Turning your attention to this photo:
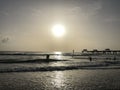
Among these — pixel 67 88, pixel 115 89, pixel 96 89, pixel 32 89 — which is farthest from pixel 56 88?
pixel 115 89

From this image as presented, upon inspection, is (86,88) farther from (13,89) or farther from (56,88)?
(13,89)

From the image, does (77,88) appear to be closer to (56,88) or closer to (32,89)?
(56,88)

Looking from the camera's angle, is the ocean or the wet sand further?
the ocean

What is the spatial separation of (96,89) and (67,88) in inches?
83.3

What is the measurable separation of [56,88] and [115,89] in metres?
4.31

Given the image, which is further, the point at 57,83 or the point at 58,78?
the point at 58,78

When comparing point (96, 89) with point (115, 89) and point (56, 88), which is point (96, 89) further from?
point (56, 88)

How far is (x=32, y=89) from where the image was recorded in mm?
13633

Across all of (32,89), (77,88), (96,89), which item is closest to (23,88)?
(32,89)

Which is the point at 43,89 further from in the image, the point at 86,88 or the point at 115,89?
the point at 115,89

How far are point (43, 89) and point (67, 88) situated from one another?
1790mm

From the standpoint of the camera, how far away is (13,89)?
531 inches

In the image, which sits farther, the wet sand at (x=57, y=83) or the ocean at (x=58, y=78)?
the ocean at (x=58, y=78)

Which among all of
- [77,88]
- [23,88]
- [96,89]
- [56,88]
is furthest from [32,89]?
[96,89]
